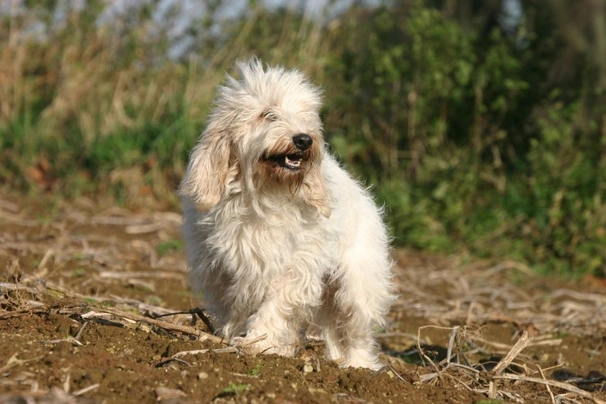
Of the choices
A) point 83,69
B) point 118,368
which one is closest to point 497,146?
point 83,69

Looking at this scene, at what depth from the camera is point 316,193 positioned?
486 cm

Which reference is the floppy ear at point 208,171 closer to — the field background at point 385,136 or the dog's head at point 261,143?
the dog's head at point 261,143

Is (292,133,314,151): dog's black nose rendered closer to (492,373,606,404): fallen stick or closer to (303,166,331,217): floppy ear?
(303,166,331,217): floppy ear

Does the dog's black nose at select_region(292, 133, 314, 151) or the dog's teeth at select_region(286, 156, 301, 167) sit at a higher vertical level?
the dog's black nose at select_region(292, 133, 314, 151)

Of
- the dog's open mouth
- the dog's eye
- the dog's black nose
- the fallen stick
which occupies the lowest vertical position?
the fallen stick

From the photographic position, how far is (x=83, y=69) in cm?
1227

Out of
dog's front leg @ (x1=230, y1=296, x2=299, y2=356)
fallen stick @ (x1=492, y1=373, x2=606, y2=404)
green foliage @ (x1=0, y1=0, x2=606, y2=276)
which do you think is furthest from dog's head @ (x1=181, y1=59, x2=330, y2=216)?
green foliage @ (x1=0, y1=0, x2=606, y2=276)

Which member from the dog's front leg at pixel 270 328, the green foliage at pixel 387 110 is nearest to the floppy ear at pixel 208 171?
the dog's front leg at pixel 270 328

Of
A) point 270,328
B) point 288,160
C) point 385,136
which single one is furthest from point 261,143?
point 385,136

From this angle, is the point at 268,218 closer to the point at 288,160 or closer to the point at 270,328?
the point at 288,160

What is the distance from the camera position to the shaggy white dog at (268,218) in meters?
4.85

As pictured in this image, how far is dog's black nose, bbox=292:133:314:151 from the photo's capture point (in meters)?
4.81

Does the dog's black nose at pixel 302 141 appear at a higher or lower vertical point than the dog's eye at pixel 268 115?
lower

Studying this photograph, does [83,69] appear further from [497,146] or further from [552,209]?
[552,209]
